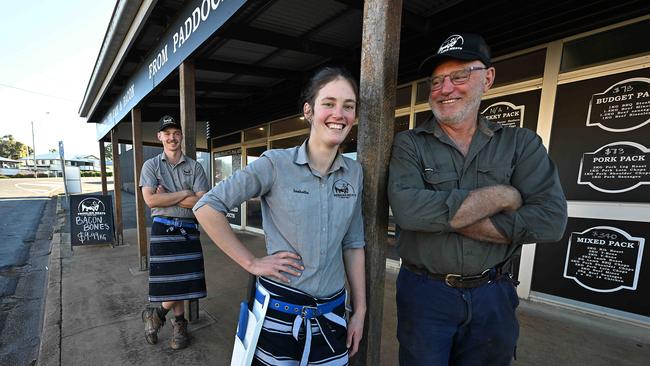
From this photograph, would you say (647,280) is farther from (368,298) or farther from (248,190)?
(248,190)

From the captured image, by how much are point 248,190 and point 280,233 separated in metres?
0.22

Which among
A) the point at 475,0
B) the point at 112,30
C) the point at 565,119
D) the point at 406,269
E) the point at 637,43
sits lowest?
the point at 406,269

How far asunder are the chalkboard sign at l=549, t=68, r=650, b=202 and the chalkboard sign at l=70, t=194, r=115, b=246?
7.14 metres

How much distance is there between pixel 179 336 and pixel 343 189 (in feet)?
7.21

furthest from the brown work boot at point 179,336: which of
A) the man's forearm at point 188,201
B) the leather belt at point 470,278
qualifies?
the leather belt at point 470,278

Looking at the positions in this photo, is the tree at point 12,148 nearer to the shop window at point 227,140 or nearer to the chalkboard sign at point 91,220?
the shop window at point 227,140

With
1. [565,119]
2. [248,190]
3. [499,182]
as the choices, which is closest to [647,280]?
[565,119]

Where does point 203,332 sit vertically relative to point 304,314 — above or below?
below

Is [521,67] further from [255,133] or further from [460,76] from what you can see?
[255,133]

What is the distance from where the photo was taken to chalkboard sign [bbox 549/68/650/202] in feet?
8.66

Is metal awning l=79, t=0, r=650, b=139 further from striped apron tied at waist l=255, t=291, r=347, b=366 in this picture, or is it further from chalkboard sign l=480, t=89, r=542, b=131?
striped apron tied at waist l=255, t=291, r=347, b=366

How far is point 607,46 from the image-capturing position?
2754 mm

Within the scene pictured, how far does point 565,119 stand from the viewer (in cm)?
300

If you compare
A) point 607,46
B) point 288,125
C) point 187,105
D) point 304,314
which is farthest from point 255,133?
point 304,314
